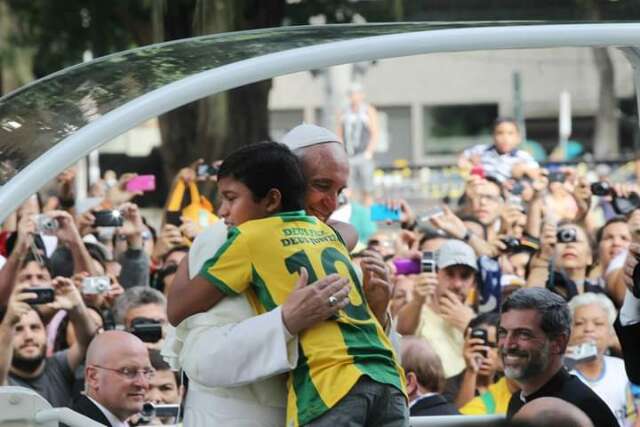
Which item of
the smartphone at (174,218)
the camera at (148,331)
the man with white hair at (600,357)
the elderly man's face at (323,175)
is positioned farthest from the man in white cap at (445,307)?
the elderly man's face at (323,175)

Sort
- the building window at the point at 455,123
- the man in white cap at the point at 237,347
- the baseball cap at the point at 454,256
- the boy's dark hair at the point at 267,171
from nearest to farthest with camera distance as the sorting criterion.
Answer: the man in white cap at the point at 237,347, the boy's dark hair at the point at 267,171, the baseball cap at the point at 454,256, the building window at the point at 455,123

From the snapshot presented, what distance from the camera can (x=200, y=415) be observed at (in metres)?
4.04

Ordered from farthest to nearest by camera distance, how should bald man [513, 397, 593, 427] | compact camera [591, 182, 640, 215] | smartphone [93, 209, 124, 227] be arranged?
compact camera [591, 182, 640, 215], smartphone [93, 209, 124, 227], bald man [513, 397, 593, 427]

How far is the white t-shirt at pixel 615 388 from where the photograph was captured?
280 inches

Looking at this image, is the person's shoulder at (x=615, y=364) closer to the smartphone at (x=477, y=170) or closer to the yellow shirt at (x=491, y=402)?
the yellow shirt at (x=491, y=402)

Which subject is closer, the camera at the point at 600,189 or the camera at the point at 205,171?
the camera at the point at 600,189

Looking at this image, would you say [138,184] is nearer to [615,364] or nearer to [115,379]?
[615,364]

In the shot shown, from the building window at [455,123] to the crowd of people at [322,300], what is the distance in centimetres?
2295

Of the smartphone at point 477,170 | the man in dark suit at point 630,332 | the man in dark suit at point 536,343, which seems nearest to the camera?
the man in dark suit at point 630,332

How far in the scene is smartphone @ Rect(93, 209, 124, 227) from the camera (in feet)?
28.7

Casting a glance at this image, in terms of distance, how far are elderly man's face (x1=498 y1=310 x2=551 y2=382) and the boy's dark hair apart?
4.13ft

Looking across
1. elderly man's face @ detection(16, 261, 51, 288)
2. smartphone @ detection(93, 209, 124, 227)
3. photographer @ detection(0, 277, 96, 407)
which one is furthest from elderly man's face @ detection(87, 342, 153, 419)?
smartphone @ detection(93, 209, 124, 227)

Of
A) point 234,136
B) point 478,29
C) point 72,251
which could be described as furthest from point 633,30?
point 234,136

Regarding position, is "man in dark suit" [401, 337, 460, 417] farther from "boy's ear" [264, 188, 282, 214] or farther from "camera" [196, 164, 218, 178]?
"boy's ear" [264, 188, 282, 214]
